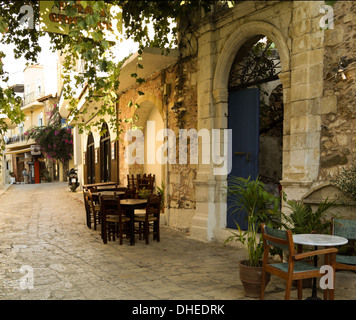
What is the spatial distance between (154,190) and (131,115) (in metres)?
2.38

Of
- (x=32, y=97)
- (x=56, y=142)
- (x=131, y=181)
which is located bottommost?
(x=131, y=181)

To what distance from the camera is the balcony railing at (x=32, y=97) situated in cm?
3020

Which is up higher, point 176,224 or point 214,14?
point 214,14

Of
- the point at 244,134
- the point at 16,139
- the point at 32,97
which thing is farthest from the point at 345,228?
the point at 16,139

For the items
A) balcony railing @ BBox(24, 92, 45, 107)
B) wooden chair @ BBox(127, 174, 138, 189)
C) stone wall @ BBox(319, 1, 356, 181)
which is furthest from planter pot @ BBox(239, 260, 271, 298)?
balcony railing @ BBox(24, 92, 45, 107)

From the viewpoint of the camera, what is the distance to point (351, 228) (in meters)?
3.48

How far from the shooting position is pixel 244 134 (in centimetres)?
582

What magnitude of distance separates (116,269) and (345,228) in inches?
109

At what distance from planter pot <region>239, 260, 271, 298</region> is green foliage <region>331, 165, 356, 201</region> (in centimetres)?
136

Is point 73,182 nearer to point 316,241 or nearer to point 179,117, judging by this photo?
point 179,117

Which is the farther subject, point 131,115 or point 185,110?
point 131,115
